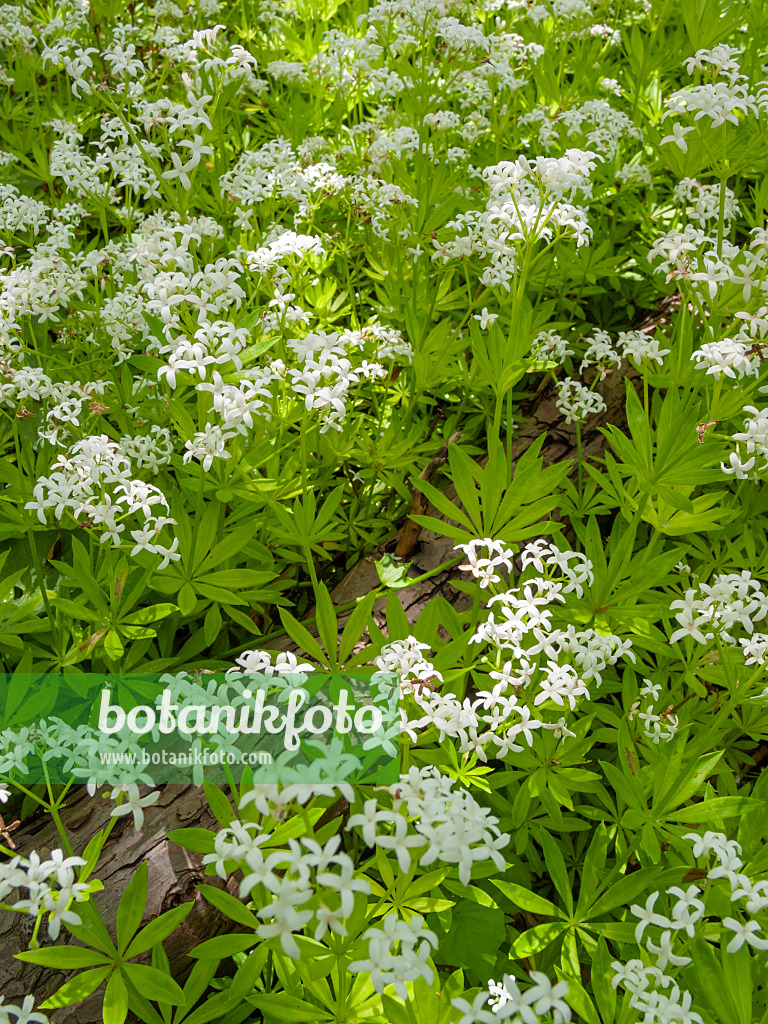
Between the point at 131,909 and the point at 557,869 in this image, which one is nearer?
the point at 131,909

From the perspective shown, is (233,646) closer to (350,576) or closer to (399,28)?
(350,576)

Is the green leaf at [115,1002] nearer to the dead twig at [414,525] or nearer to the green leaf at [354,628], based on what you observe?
the green leaf at [354,628]

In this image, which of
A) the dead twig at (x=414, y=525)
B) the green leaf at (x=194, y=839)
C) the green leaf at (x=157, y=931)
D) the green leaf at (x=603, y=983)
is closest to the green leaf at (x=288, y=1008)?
the green leaf at (x=157, y=931)

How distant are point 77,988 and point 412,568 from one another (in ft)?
6.07

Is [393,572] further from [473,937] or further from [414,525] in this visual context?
[473,937]

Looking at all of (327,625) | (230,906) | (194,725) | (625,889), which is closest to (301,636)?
(327,625)

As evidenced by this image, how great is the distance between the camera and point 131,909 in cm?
195

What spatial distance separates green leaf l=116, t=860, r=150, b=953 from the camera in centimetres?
193

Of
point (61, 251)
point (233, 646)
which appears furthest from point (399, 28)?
point (233, 646)

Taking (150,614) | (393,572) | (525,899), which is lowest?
(525,899)

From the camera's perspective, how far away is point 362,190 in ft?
13.0

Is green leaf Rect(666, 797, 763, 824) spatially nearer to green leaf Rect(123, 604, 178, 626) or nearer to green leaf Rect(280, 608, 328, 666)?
green leaf Rect(280, 608, 328, 666)

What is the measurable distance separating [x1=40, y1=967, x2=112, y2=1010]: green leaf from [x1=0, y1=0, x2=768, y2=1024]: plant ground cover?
12 millimetres

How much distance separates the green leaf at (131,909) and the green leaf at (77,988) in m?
0.09
